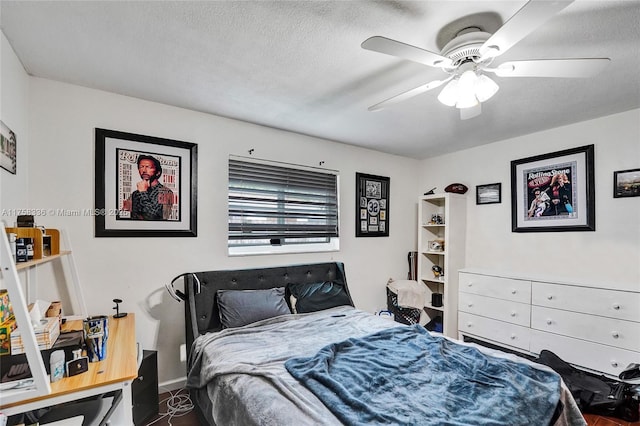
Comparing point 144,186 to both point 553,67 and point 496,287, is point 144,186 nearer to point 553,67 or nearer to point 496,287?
point 553,67

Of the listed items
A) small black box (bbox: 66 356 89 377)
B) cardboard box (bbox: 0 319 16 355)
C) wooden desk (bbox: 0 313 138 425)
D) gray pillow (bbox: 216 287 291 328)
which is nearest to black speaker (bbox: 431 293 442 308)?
gray pillow (bbox: 216 287 291 328)

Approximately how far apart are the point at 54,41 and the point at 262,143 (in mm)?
1669

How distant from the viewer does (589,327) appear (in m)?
2.59

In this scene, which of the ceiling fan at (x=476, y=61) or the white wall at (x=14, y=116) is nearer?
the ceiling fan at (x=476, y=61)

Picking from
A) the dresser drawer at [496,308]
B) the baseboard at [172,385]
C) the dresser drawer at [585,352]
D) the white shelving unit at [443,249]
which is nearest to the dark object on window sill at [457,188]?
the white shelving unit at [443,249]

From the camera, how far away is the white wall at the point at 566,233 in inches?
104

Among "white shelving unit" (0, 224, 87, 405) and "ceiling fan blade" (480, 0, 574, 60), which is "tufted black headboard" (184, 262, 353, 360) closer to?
"white shelving unit" (0, 224, 87, 405)

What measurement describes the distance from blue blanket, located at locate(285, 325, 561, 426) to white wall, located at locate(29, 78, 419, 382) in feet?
4.67

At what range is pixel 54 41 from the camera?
1707 millimetres

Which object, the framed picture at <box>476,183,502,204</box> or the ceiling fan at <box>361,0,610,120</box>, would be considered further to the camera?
the framed picture at <box>476,183,502,204</box>

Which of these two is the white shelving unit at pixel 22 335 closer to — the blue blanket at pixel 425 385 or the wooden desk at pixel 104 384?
the wooden desk at pixel 104 384

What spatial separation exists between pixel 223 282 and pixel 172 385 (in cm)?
92

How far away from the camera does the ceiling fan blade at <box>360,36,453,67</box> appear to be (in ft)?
4.16

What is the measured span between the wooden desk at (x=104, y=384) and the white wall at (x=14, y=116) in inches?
37.2
